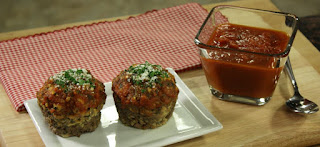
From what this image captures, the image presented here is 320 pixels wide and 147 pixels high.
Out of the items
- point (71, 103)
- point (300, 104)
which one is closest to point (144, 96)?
point (71, 103)

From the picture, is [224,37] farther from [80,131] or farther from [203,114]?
[80,131]

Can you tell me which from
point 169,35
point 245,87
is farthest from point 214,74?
point 169,35

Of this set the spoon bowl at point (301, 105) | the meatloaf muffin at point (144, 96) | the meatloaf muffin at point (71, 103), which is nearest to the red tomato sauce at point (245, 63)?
the spoon bowl at point (301, 105)

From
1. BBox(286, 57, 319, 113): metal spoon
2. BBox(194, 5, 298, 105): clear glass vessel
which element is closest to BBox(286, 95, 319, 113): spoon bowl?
BBox(286, 57, 319, 113): metal spoon

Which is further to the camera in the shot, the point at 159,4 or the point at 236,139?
the point at 159,4

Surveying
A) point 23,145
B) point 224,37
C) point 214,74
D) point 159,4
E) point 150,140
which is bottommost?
point 159,4

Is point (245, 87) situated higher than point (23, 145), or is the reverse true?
point (245, 87)
